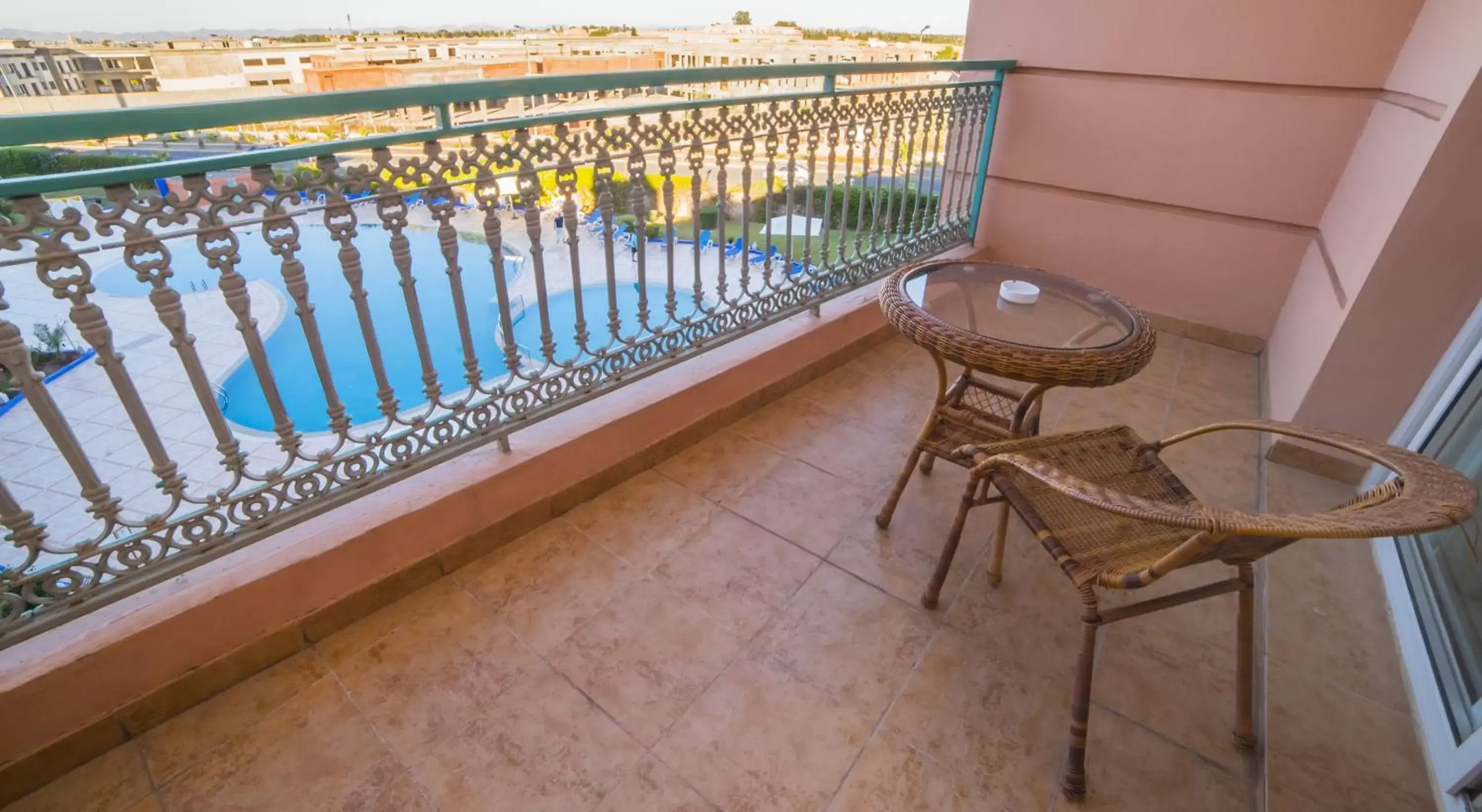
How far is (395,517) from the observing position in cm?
156

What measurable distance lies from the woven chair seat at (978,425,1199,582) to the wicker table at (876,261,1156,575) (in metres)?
0.13

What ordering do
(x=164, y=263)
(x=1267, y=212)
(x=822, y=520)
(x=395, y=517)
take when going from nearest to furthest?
1. (x=164, y=263)
2. (x=395, y=517)
3. (x=822, y=520)
4. (x=1267, y=212)

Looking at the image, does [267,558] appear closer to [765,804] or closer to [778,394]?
[765,804]

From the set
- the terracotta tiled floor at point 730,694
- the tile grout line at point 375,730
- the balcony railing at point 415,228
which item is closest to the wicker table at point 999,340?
the terracotta tiled floor at point 730,694

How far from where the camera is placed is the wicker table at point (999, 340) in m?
1.52

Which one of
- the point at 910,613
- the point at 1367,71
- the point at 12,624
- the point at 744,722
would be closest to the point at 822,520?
the point at 910,613

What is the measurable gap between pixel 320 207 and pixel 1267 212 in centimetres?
363

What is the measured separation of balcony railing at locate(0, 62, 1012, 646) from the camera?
1.08 meters

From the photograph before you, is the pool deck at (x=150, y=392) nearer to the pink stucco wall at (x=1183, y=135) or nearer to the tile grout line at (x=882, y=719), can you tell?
the tile grout line at (x=882, y=719)

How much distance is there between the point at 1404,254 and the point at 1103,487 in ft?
4.61

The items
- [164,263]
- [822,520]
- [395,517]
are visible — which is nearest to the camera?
[164,263]

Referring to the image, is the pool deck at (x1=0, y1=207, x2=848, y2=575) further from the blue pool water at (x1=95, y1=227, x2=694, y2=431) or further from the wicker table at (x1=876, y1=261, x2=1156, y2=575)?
the wicker table at (x1=876, y1=261, x2=1156, y2=575)

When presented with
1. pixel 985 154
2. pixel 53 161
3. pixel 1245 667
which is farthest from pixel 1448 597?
pixel 53 161

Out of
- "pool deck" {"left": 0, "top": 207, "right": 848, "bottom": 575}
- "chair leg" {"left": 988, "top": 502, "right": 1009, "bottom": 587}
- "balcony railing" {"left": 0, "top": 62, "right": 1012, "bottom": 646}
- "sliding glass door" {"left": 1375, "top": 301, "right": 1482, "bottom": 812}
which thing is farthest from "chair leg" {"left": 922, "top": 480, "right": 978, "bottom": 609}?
"pool deck" {"left": 0, "top": 207, "right": 848, "bottom": 575}
